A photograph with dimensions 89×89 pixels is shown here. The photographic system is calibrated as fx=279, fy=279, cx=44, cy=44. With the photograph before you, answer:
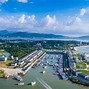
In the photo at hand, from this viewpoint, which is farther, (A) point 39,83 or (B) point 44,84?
(A) point 39,83

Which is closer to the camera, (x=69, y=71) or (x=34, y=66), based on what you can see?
(x=69, y=71)

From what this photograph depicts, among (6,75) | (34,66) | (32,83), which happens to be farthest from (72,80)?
(34,66)

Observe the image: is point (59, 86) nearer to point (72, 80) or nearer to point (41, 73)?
point (72, 80)

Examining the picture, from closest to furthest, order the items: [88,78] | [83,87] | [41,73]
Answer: [83,87]
[88,78]
[41,73]

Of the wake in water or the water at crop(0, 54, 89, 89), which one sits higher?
the wake in water

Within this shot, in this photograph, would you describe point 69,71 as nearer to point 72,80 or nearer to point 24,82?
point 72,80

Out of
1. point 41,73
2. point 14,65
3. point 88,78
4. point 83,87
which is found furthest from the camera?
point 14,65

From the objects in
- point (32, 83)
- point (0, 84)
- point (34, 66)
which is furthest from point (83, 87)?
point (34, 66)

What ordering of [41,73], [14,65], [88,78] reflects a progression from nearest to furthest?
[88,78] → [41,73] → [14,65]

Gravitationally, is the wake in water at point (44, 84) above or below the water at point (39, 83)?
above
